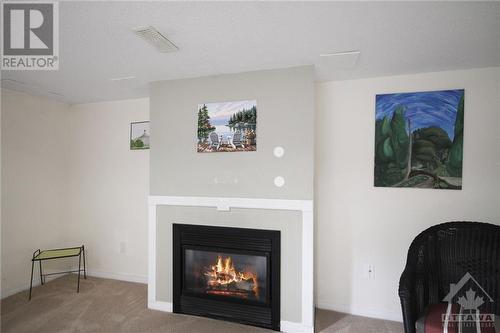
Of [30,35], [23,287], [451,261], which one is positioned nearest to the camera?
[30,35]

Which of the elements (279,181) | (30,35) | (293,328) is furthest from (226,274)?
(30,35)

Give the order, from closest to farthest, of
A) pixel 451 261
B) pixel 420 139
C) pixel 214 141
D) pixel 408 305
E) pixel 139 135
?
pixel 408 305, pixel 451 261, pixel 420 139, pixel 214 141, pixel 139 135

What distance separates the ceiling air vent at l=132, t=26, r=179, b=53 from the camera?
1777 mm

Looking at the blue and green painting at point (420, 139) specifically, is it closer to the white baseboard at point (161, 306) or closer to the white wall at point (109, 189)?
the white baseboard at point (161, 306)

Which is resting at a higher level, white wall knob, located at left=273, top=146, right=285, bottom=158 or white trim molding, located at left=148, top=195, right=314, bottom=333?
white wall knob, located at left=273, top=146, right=285, bottom=158

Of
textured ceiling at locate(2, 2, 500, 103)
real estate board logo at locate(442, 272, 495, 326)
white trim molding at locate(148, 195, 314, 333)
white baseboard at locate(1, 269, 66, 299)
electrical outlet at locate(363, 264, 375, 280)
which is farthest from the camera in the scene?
white baseboard at locate(1, 269, 66, 299)

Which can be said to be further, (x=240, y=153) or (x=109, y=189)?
(x=109, y=189)

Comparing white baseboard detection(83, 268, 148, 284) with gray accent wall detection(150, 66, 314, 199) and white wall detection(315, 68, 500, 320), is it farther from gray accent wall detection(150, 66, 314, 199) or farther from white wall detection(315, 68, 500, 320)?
white wall detection(315, 68, 500, 320)

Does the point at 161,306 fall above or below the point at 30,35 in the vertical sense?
below

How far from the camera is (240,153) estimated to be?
8.52 feet

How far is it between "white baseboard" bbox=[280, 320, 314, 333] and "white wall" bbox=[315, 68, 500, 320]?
0.53 meters

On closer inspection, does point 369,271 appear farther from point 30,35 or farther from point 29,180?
point 29,180

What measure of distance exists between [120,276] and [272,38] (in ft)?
11.5

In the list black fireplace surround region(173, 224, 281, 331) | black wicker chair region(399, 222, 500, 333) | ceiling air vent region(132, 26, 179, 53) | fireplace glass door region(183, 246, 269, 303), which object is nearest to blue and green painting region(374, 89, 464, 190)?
black wicker chair region(399, 222, 500, 333)
